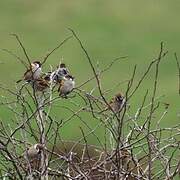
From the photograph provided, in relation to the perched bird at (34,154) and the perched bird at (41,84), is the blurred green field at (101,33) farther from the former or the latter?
the perched bird at (34,154)

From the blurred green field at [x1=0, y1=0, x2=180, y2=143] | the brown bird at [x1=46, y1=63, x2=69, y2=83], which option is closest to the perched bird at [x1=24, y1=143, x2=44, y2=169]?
the brown bird at [x1=46, y1=63, x2=69, y2=83]

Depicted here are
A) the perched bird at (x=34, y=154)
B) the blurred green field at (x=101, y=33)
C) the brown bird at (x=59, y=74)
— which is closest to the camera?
the perched bird at (x=34, y=154)

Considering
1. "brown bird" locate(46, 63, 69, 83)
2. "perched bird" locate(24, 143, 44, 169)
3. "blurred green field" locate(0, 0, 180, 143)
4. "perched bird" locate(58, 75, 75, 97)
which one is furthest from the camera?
"blurred green field" locate(0, 0, 180, 143)

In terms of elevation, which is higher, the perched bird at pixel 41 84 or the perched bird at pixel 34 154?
the perched bird at pixel 41 84

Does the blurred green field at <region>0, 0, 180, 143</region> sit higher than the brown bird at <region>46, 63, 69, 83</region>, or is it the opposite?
the blurred green field at <region>0, 0, 180, 143</region>

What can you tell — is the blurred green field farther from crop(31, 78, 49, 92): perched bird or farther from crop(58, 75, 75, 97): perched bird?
crop(31, 78, 49, 92): perched bird

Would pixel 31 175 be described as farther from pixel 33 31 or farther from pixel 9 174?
pixel 33 31

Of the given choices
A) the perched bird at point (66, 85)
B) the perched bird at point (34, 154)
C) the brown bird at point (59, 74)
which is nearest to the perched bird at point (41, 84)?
the brown bird at point (59, 74)

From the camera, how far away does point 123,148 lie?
3.26 m

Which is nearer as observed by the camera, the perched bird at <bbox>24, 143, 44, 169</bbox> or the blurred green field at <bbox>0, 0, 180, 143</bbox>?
the perched bird at <bbox>24, 143, 44, 169</bbox>

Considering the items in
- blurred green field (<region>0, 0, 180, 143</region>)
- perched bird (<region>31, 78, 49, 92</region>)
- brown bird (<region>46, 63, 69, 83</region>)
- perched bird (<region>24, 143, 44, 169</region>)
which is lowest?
perched bird (<region>24, 143, 44, 169</region>)

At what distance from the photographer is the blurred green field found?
1273cm

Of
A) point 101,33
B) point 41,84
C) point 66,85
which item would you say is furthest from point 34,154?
point 101,33

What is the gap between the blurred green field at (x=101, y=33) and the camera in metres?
12.7
